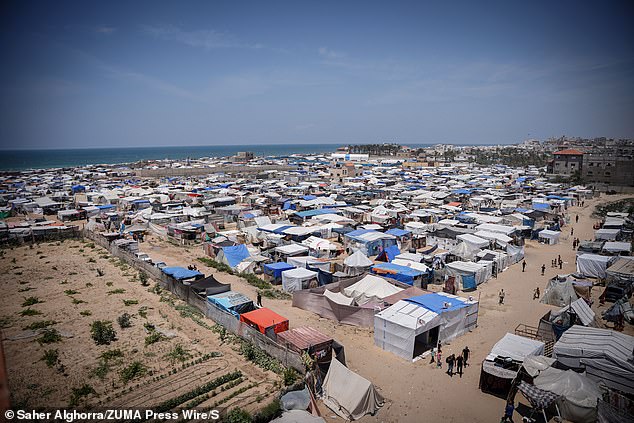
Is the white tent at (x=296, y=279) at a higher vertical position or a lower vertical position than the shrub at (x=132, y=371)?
higher

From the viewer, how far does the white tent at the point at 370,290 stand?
14382mm

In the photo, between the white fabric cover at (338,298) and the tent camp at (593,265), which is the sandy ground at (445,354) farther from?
the tent camp at (593,265)

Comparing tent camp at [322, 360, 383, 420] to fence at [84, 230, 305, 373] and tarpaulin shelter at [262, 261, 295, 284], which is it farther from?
tarpaulin shelter at [262, 261, 295, 284]

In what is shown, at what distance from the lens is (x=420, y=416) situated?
900 cm

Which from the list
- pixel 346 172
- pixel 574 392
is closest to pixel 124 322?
pixel 574 392

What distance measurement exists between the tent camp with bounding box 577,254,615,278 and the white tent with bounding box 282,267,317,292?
45.1 feet

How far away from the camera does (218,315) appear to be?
13.3 m

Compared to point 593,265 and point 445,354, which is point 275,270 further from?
point 593,265

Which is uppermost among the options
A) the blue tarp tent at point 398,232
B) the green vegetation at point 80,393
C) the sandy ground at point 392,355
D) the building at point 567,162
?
the building at point 567,162

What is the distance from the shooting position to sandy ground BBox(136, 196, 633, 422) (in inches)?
362

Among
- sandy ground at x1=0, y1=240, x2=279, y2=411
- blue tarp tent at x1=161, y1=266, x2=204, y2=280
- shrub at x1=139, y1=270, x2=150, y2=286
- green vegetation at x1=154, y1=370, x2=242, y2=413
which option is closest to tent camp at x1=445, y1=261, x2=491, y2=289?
sandy ground at x1=0, y1=240, x2=279, y2=411

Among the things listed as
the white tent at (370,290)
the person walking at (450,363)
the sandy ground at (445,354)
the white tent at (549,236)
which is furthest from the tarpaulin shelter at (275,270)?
the white tent at (549,236)

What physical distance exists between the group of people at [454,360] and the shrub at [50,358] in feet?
36.4

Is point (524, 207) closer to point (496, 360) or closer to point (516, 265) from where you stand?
point (516, 265)
